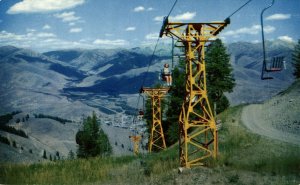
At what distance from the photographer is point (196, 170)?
57.1 feet

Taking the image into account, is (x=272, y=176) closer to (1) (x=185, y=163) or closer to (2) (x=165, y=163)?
(1) (x=185, y=163)

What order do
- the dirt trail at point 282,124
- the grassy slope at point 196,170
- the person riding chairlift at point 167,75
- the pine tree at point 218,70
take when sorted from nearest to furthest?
the grassy slope at point 196,170
the dirt trail at point 282,124
the person riding chairlift at point 167,75
the pine tree at point 218,70

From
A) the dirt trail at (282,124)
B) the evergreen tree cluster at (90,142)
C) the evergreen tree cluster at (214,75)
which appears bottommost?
the evergreen tree cluster at (90,142)

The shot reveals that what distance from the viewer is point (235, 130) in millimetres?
30641

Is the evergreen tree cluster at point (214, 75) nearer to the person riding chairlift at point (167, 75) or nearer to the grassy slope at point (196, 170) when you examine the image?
the person riding chairlift at point (167, 75)

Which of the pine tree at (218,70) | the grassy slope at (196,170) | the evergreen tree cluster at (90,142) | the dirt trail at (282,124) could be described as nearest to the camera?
the grassy slope at (196,170)

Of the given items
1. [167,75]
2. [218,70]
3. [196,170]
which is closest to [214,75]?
[218,70]

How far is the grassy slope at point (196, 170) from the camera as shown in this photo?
1555 centimetres

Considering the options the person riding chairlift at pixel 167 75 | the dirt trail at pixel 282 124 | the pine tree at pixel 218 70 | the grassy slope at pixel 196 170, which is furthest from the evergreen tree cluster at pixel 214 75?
the grassy slope at pixel 196 170

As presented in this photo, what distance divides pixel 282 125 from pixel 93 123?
4426 cm

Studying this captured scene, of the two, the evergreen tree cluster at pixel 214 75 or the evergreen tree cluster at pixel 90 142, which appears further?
the evergreen tree cluster at pixel 90 142

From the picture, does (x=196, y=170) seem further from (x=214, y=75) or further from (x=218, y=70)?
(x=214, y=75)

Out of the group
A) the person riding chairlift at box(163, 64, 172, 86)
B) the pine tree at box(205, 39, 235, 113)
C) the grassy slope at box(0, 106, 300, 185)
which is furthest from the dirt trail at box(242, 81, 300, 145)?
the person riding chairlift at box(163, 64, 172, 86)

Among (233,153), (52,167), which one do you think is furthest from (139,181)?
(52,167)
